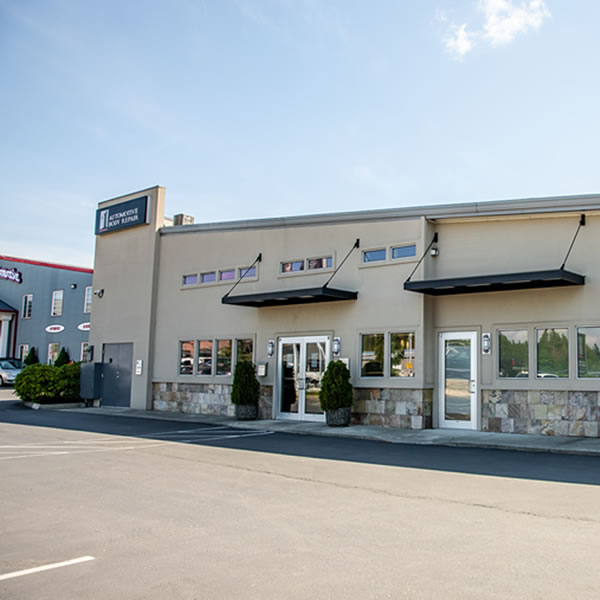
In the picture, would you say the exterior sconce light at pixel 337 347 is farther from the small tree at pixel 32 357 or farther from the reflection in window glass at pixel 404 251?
the small tree at pixel 32 357

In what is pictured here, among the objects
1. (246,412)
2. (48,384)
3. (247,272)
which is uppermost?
(247,272)

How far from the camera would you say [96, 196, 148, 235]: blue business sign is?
22766 millimetres

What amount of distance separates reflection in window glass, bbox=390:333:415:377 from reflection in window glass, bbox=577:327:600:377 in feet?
11.9

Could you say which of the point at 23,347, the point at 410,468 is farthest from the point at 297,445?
the point at 23,347

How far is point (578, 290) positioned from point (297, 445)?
6.54 meters

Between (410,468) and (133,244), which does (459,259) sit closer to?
(410,468)

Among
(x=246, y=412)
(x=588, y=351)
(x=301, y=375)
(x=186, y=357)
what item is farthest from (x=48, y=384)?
(x=588, y=351)

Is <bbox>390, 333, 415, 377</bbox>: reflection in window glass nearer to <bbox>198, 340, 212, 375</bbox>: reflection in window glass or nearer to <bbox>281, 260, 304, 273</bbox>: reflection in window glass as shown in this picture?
<bbox>281, 260, 304, 273</bbox>: reflection in window glass

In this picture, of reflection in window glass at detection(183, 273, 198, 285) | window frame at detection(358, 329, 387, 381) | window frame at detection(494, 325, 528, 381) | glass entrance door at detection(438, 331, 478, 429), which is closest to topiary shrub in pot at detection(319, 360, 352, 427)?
window frame at detection(358, 329, 387, 381)

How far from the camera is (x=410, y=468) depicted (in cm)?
1028

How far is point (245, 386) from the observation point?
18.2 meters

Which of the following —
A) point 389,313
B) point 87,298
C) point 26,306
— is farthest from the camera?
point 26,306

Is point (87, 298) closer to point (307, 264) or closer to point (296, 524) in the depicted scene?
point (307, 264)

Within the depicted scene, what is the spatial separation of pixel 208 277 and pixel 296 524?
48.3 feet
